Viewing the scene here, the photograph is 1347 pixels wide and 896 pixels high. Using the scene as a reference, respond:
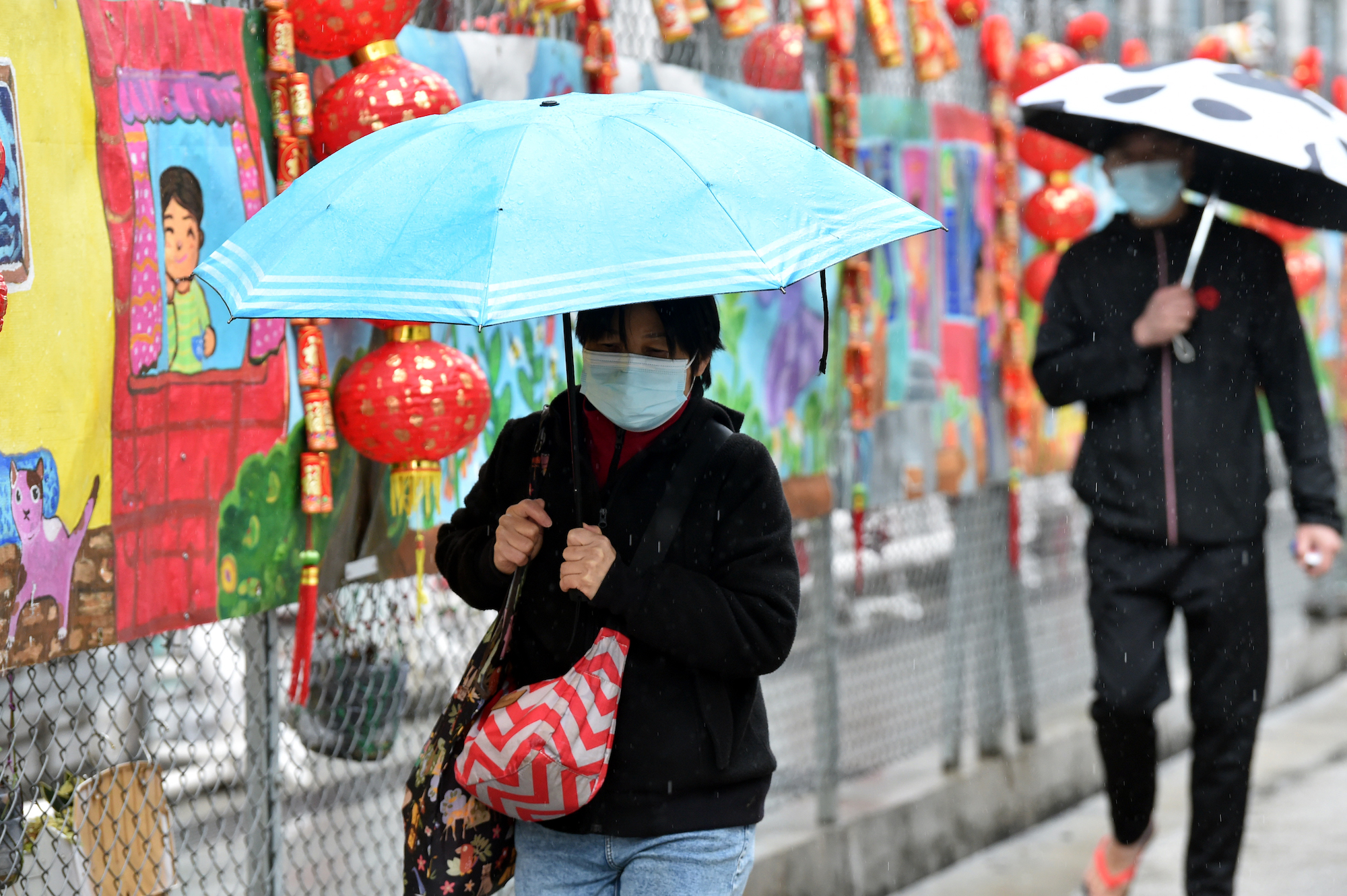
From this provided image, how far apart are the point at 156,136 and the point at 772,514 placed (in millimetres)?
1459

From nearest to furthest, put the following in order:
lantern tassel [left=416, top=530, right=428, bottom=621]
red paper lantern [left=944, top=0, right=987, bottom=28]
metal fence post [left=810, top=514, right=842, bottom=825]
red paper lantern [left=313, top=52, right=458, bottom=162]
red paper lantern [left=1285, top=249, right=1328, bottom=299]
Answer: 1. red paper lantern [left=313, top=52, right=458, bottom=162]
2. lantern tassel [left=416, top=530, right=428, bottom=621]
3. metal fence post [left=810, top=514, right=842, bottom=825]
4. red paper lantern [left=944, top=0, right=987, bottom=28]
5. red paper lantern [left=1285, top=249, right=1328, bottom=299]

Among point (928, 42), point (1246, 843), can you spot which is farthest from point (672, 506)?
point (1246, 843)

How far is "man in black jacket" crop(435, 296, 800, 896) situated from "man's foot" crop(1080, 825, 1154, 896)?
2311 millimetres

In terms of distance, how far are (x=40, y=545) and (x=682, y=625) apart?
Result: 3.97 ft

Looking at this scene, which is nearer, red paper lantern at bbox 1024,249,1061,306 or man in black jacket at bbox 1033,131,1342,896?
man in black jacket at bbox 1033,131,1342,896

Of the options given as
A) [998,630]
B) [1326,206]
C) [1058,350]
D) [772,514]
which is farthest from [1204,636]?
[772,514]

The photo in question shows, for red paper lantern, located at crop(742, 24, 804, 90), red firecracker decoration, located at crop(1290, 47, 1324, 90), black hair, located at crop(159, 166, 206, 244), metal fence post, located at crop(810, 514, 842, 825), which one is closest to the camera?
black hair, located at crop(159, 166, 206, 244)

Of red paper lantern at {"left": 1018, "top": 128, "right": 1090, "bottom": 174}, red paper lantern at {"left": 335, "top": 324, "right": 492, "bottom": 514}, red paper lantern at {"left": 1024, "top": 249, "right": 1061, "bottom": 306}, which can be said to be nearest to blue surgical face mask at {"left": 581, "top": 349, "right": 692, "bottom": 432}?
red paper lantern at {"left": 335, "top": 324, "right": 492, "bottom": 514}

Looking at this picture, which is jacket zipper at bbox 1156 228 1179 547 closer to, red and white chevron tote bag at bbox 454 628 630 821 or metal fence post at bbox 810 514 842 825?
metal fence post at bbox 810 514 842 825

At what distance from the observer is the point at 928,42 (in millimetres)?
5426

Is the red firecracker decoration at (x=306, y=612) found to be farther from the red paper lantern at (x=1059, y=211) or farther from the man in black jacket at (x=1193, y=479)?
the red paper lantern at (x=1059, y=211)

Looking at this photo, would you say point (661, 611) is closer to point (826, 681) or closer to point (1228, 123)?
point (1228, 123)

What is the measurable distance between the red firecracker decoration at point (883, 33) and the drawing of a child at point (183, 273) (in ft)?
8.94

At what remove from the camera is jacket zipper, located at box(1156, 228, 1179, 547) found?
14.5ft
